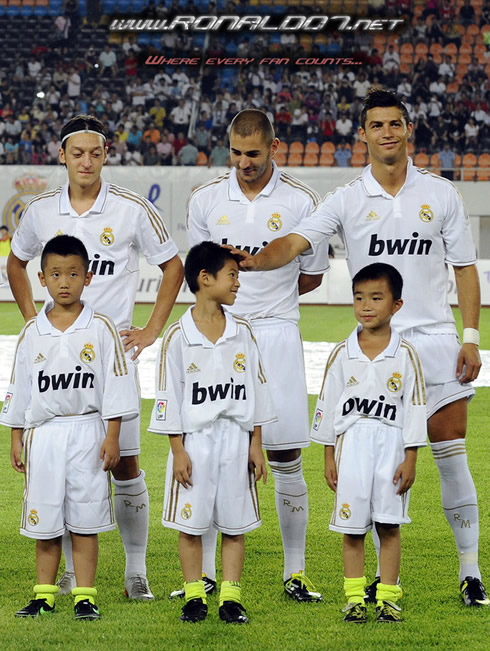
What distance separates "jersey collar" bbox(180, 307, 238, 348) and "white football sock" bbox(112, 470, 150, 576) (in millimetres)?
942

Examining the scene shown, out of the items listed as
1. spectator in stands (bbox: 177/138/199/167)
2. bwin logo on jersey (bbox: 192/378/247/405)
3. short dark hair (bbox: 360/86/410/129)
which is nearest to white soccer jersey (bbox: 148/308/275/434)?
bwin logo on jersey (bbox: 192/378/247/405)

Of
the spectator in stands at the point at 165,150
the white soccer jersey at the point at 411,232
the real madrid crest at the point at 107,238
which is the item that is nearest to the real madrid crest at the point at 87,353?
the real madrid crest at the point at 107,238

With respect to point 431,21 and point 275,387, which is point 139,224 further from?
point 431,21

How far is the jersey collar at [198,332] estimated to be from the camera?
Answer: 4.49 meters

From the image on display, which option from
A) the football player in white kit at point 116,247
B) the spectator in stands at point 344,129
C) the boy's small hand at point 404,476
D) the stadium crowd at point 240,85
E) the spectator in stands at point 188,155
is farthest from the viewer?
the spectator in stands at point 344,129

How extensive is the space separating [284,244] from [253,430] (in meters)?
0.93

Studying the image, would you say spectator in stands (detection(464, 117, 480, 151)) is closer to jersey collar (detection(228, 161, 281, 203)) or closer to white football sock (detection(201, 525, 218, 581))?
jersey collar (detection(228, 161, 281, 203))

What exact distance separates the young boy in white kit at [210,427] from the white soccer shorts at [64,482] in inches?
12.1

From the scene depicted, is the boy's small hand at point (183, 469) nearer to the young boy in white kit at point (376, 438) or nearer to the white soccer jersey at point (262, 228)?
the young boy in white kit at point (376, 438)

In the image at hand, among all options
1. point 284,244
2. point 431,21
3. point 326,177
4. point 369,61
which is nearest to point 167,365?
point 284,244

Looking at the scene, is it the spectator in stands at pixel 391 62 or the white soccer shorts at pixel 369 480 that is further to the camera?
the spectator in stands at pixel 391 62

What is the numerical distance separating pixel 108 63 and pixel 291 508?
27.1 metres

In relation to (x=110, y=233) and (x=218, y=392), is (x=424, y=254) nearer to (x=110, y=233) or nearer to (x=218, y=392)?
(x=218, y=392)

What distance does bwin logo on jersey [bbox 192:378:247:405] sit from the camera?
4.43 m
